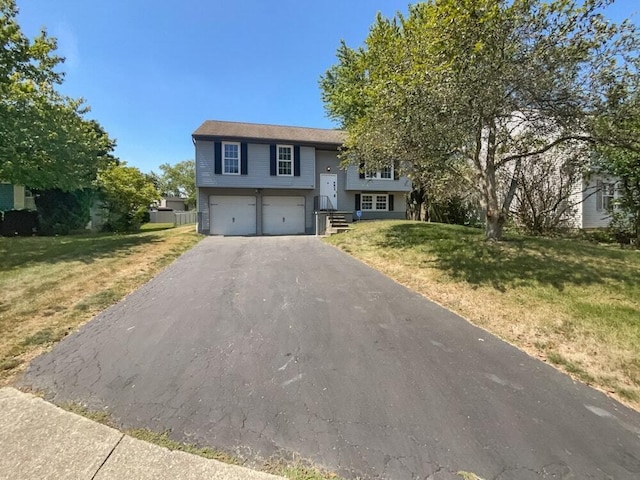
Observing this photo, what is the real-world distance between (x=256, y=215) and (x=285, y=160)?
3.43m

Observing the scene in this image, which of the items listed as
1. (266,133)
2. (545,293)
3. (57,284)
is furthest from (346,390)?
(266,133)

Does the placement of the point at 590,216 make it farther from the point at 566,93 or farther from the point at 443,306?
the point at 443,306

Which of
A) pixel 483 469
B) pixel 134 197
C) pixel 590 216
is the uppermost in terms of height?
pixel 134 197

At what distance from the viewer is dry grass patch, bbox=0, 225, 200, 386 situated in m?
3.99

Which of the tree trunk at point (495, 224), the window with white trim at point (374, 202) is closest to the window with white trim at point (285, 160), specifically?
the window with white trim at point (374, 202)

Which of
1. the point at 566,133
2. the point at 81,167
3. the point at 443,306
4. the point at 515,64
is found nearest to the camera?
the point at 443,306

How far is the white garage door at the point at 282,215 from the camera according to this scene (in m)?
18.4

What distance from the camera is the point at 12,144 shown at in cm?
1159

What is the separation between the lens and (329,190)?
19.5m

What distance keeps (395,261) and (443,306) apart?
3.03m

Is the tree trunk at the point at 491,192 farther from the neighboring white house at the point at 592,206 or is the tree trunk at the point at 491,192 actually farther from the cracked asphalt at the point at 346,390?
the neighboring white house at the point at 592,206

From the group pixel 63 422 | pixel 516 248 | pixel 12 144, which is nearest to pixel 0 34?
pixel 12 144

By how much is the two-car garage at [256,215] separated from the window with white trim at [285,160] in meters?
1.45

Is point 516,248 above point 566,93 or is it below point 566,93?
below
